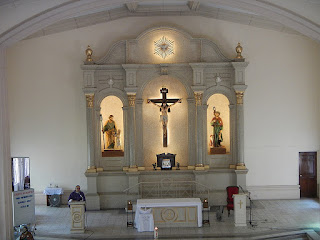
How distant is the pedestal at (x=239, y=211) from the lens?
44.9 feet

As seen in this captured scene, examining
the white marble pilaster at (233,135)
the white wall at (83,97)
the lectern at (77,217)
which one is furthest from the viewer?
the white wall at (83,97)

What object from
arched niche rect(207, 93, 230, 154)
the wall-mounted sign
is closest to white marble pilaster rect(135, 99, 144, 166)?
the wall-mounted sign

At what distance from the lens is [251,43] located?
54.3 ft

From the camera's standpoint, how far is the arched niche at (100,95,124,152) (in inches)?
659

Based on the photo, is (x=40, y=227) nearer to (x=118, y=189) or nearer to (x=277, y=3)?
(x=118, y=189)

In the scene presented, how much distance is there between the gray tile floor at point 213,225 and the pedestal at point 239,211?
0.20 m

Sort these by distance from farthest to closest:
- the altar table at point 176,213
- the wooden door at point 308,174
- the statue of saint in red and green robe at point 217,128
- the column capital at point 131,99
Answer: the wooden door at point 308,174 < the statue of saint in red and green robe at point 217,128 < the column capital at point 131,99 < the altar table at point 176,213

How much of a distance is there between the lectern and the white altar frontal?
241cm

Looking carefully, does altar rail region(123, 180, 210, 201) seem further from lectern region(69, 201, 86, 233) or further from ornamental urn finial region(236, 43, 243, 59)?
ornamental urn finial region(236, 43, 243, 59)

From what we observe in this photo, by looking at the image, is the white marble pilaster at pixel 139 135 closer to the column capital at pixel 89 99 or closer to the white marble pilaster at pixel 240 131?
the column capital at pixel 89 99

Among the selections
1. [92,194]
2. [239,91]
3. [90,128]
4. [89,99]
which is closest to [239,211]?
[239,91]

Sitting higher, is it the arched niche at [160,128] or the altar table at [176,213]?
the arched niche at [160,128]

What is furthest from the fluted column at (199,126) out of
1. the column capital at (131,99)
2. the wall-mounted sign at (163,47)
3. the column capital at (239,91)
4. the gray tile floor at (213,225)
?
the column capital at (131,99)

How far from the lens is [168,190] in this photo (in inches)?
636
